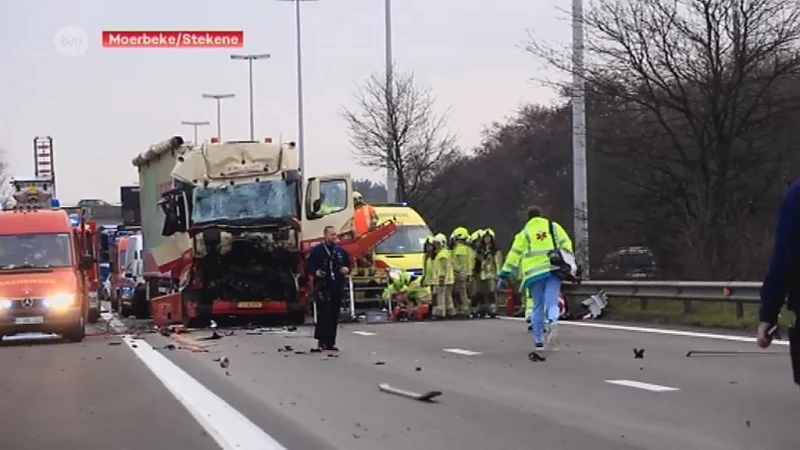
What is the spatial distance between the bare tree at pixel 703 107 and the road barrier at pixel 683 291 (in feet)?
8.50

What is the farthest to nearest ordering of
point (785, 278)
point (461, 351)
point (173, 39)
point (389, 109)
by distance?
point (389, 109) < point (173, 39) < point (461, 351) < point (785, 278)

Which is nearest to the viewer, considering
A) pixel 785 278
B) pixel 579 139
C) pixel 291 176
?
pixel 785 278

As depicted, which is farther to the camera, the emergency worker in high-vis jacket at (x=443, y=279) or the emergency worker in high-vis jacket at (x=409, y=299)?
the emergency worker in high-vis jacket at (x=409, y=299)

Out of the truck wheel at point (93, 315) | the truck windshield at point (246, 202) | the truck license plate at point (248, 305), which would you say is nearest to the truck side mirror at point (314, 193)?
the truck windshield at point (246, 202)

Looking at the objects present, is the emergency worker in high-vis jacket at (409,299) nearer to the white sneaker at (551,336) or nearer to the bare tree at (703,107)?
the bare tree at (703,107)

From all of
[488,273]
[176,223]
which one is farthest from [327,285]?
[488,273]

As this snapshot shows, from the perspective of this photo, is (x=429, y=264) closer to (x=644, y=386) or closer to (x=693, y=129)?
(x=693, y=129)

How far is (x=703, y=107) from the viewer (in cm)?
2862

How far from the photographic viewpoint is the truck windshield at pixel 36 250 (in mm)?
23781

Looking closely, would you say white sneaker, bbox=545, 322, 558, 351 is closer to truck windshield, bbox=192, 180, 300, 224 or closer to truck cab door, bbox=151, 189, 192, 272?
truck windshield, bbox=192, 180, 300, 224

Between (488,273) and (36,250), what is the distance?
8.66 meters

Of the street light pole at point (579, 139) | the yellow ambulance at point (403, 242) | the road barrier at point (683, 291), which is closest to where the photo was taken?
the road barrier at point (683, 291)

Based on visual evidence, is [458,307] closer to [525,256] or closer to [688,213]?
[688,213]

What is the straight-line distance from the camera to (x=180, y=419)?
38.2ft
